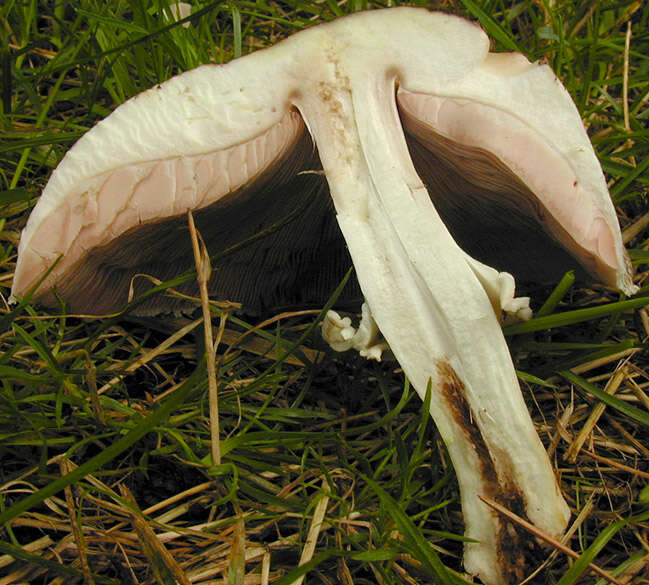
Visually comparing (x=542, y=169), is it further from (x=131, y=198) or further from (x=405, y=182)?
(x=131, y=198)

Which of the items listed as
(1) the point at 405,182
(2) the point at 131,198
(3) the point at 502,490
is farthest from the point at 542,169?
(2) the point at 131,198

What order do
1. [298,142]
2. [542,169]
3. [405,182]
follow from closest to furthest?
[542,169], [405,182], [298,142]

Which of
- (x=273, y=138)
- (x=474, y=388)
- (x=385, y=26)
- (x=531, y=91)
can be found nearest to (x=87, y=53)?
(x=273, y=138)

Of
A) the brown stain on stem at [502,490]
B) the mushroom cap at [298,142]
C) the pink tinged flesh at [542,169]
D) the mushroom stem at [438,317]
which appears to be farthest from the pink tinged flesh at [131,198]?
the brown stain on stem at [502,490]

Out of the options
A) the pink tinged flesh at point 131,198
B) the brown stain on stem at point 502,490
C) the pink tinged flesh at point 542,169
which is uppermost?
the pink tinged flesh at point 131,198

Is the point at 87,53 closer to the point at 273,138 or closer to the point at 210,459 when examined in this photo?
the point at 273,138

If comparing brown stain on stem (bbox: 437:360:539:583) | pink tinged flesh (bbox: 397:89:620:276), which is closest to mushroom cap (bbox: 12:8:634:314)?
pink tinged flesh (bbox: 397:89:620:276)

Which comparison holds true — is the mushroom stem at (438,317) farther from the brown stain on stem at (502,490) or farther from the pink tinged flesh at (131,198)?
the pink tinged flesh at (131,198)
